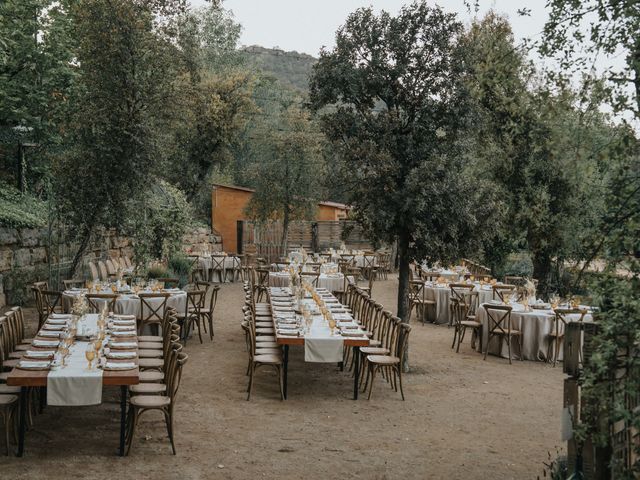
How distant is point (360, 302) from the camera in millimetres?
12625

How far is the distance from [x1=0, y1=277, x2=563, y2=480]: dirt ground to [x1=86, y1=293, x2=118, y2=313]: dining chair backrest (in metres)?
1.68

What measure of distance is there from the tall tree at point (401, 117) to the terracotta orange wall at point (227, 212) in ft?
67.5

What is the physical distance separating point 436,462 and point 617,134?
12.9ft

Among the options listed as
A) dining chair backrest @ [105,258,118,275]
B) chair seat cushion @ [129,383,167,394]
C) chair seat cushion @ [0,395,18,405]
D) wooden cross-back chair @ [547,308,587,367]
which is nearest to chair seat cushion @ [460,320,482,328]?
wooden cross-back chair @ [547,308,587,367]

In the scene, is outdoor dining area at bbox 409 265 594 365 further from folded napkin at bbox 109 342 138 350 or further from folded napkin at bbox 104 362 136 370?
folded napkin at bbox 104 362 136 370

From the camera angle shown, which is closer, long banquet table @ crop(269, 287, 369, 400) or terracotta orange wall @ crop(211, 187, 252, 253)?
long banquet table @ crop(269, 287, 369, 400)

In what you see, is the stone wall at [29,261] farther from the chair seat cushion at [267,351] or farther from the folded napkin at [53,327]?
the chair seat cushion at [267,351]

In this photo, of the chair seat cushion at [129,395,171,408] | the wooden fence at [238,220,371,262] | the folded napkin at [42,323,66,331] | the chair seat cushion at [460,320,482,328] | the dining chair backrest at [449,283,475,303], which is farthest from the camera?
the wooden fence at [238,220,371,262]

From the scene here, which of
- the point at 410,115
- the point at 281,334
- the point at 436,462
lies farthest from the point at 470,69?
the point at 436,462

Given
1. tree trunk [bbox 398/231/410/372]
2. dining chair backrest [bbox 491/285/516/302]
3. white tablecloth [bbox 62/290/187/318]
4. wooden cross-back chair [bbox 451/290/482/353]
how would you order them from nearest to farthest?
tree trunk [bbox 398/231/410/372]
white tablecloth [bbox 62/290/187/318]
wooden cross-back chair [bbox 451/290/482/353]
dining chair backrest [bbox 491/285/516/302]

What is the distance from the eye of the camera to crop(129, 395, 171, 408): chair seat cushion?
641 centimetres

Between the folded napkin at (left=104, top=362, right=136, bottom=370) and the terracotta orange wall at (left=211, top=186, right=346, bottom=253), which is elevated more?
the terracotta orange wall at (left=211, top=186, right=346, bottom=253)

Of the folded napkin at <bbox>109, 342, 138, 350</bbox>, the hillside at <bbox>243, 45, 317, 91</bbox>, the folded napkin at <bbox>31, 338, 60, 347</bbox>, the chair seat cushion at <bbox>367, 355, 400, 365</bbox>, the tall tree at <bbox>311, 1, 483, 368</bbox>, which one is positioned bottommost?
the chair seat cushion at <bbox>367, 355, 400, 365</bbox>

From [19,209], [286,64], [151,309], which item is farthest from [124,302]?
[286,64]
